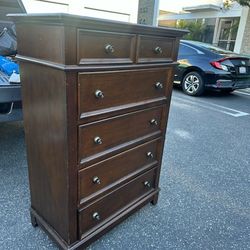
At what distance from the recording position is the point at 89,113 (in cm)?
113

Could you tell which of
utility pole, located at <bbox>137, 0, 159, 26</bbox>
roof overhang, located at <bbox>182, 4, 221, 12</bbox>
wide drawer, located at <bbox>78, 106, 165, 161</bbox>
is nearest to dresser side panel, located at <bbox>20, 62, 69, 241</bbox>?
wide drawer, located at <bbox>78, 106, 165, 161</bbox>

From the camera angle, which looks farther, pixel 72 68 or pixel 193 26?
pixel 193 26

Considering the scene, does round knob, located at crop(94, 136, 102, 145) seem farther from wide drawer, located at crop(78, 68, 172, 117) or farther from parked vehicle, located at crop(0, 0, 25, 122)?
parked vehicle, located at crop(0, 0, 25, 122)

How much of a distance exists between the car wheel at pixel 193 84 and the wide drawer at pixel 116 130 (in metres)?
3.96

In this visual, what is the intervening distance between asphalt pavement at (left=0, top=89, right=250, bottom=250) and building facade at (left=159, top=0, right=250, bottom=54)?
26.2 feet

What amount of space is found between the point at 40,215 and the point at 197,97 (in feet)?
15.1

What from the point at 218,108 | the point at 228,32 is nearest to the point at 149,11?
the point at 218,108

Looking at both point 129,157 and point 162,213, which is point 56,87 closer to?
point 129,157

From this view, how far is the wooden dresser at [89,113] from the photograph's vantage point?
1.01 m

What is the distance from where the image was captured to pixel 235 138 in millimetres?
3283

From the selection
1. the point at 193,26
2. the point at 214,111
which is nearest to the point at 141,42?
the point at 214,111

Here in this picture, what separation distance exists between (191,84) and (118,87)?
4536 mm

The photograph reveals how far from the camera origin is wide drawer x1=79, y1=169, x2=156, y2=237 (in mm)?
1386

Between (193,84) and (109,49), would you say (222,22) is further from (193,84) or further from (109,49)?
(109,49)
